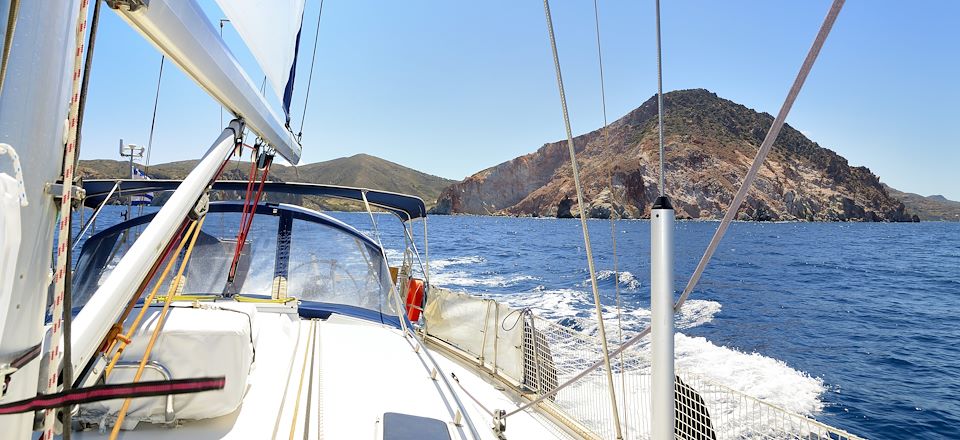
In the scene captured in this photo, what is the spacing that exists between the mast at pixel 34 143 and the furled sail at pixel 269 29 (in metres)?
1.52

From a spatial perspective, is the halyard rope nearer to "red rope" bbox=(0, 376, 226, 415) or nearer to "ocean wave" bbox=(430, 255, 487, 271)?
"red rope" bbox=(0, 376, 226, 415)

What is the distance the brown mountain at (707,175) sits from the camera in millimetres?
114875

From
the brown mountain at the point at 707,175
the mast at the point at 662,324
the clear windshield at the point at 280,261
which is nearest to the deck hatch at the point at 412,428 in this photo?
the mast at the point at 662,324

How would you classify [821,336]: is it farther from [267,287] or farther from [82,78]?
[82,78]

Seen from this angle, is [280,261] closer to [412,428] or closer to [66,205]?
[412,428]

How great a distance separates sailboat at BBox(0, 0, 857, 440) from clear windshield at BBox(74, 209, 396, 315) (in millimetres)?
16

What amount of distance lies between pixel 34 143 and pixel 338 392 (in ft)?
8.19

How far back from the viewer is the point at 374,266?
5293 millimetres

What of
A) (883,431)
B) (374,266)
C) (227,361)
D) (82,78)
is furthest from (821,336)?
(82,78)

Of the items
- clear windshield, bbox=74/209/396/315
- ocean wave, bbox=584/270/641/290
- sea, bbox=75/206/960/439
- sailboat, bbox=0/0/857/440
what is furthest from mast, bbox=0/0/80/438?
ocean wave, bbox=584/270/641/290

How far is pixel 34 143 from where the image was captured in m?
1.08

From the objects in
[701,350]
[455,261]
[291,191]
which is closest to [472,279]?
[455,261]

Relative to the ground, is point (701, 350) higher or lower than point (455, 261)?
lower

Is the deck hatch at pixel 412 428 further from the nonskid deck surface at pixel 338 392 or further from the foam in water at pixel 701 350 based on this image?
the foam in water at pixel 701 350
